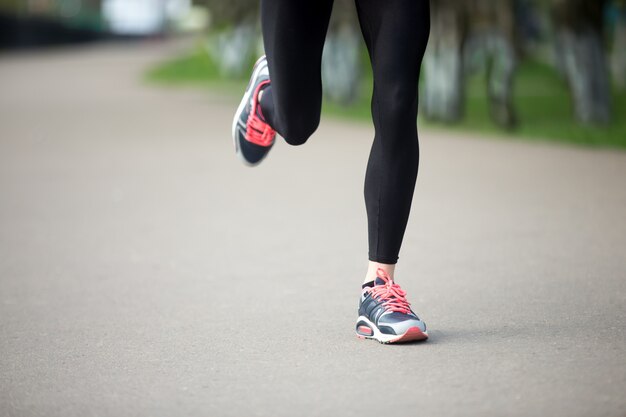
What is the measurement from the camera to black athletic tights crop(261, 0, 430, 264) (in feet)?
12.5

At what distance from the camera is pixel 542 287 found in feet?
16.4

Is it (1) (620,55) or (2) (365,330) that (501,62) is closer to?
(2) (365,330)

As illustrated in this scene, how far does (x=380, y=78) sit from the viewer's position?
386cm

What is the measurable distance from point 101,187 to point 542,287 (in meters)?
4.91

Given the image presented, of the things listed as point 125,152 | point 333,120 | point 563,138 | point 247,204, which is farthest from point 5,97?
point 247,204

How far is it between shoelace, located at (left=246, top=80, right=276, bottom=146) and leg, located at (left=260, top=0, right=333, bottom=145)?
0.53 m

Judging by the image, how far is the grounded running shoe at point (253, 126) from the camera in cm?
468

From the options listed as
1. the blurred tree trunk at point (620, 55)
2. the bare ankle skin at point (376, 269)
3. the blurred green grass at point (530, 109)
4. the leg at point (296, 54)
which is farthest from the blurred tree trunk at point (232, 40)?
the bare ankle skin at point (376, 269)

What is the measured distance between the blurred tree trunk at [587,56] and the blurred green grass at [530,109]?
0.75 feet

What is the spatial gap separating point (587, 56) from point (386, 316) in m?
10.6

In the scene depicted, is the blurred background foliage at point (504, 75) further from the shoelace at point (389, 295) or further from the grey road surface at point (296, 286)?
the shoelace at point (389, 295)

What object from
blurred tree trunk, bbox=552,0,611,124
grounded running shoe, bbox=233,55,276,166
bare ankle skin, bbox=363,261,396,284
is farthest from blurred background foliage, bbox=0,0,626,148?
bare ankle skin, bbox=363,261,396,284

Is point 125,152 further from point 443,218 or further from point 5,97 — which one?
point 5,97

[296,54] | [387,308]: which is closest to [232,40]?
[296,54]
